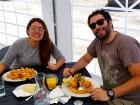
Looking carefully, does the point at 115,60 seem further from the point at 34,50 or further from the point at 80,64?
the point at 34,50

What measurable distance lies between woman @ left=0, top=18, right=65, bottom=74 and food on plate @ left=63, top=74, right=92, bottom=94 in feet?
1.72

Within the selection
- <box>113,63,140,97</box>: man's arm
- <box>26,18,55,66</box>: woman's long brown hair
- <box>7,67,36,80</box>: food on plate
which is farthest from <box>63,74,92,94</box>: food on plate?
<box>26,18,55,66</box>: woman's long brown hair

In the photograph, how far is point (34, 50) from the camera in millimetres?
2588

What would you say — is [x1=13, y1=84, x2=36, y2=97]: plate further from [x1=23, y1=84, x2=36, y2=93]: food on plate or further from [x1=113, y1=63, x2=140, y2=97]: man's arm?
[x1=113, y1=63, x2=140, y2=97]: man's arm

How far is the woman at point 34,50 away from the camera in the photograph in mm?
2502

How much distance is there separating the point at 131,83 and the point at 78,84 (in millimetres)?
399

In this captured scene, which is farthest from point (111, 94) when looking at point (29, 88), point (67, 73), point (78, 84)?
point (29, 88)

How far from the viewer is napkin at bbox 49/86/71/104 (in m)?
1.74

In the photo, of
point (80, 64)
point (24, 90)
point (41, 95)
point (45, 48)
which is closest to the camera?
point (41, 95)

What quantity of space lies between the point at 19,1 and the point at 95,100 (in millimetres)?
2814

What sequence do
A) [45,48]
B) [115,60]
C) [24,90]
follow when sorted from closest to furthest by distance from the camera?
1. [24,90]
2. [115,60]
3. [45,48]

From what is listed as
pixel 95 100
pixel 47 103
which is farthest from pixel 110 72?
pixel 47 103

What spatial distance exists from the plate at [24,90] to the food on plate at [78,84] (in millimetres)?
264

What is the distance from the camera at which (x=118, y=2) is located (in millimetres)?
2953
